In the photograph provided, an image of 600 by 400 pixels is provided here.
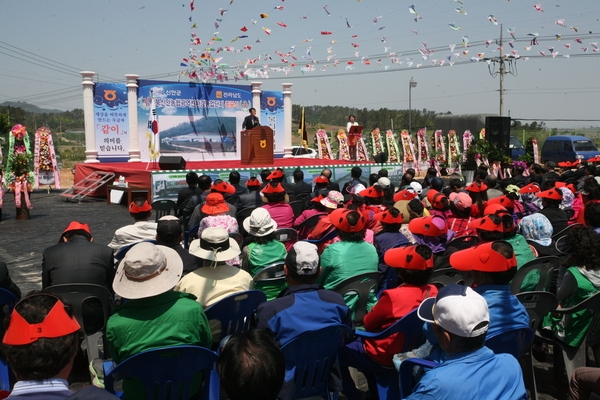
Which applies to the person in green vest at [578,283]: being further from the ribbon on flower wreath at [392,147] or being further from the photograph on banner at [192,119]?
the ribbon on flower wreath at [392,147]

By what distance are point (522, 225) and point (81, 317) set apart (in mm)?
3989

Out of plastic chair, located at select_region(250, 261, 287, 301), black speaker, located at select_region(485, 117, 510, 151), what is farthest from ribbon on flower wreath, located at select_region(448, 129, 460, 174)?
plastic chair, located at select_region(250, 261, 287, 301)

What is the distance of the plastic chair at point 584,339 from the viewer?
368 cm

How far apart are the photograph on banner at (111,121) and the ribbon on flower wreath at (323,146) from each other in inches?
271

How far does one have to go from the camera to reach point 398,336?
10.5 feet

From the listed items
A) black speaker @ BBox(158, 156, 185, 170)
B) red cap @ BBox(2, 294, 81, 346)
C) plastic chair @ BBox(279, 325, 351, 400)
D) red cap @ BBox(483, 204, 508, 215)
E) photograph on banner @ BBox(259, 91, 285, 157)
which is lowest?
plastic chair @ BBox(279, 325, 351, 400)

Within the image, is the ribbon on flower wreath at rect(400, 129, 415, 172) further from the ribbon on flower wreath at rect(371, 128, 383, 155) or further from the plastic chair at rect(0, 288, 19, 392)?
the plastic chair at rect(0, 288, 19, 392)

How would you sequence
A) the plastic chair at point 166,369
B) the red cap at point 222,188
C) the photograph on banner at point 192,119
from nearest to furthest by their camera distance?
the plastic chair at point 166,369 → the red cap at point 222,188 → the photograph on banner at point 192,119

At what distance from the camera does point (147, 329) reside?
288cm

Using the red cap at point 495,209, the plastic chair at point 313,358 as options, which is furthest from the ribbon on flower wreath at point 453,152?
the plastic chair at point 313,358

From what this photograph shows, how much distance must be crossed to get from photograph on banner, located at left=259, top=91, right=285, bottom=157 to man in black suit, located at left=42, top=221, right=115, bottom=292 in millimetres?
15594

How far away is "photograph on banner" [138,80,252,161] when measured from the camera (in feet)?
55.8

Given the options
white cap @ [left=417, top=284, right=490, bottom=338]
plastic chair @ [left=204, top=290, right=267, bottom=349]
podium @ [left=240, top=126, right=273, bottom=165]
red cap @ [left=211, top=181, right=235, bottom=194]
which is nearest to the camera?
white cap @ [left=417, top=284, right=490, bottom=338]

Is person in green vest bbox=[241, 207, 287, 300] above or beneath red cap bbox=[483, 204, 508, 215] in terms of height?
beneath
